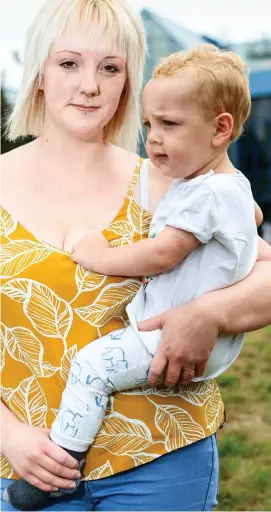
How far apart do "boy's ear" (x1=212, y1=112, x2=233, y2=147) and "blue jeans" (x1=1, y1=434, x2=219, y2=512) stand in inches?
30.5

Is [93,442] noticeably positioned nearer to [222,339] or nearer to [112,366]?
[112,366]

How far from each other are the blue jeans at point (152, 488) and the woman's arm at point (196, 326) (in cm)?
22

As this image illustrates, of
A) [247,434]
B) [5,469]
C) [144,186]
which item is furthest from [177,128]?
[247,434]

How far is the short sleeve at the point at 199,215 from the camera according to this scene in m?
1.85

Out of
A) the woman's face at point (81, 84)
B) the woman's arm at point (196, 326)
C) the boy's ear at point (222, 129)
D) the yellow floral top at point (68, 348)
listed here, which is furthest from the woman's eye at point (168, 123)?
the woman's arm at point (196, 326)

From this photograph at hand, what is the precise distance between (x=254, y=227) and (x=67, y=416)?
67 centimetres

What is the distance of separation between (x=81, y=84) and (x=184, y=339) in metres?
0.70

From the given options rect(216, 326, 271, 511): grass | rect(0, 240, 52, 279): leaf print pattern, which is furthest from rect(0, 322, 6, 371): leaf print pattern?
rect(216, 326, 271, 511): grass

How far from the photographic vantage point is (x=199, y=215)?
73.1 inches

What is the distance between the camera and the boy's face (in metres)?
1.87

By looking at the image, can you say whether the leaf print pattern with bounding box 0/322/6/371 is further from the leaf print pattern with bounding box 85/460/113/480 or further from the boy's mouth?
the boy's mouth

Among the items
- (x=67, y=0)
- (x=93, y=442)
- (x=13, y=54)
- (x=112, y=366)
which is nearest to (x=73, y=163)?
(x=67, y=0)

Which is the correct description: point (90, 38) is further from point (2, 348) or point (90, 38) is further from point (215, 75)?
point (2, 348)

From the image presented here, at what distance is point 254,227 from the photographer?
1948mm
